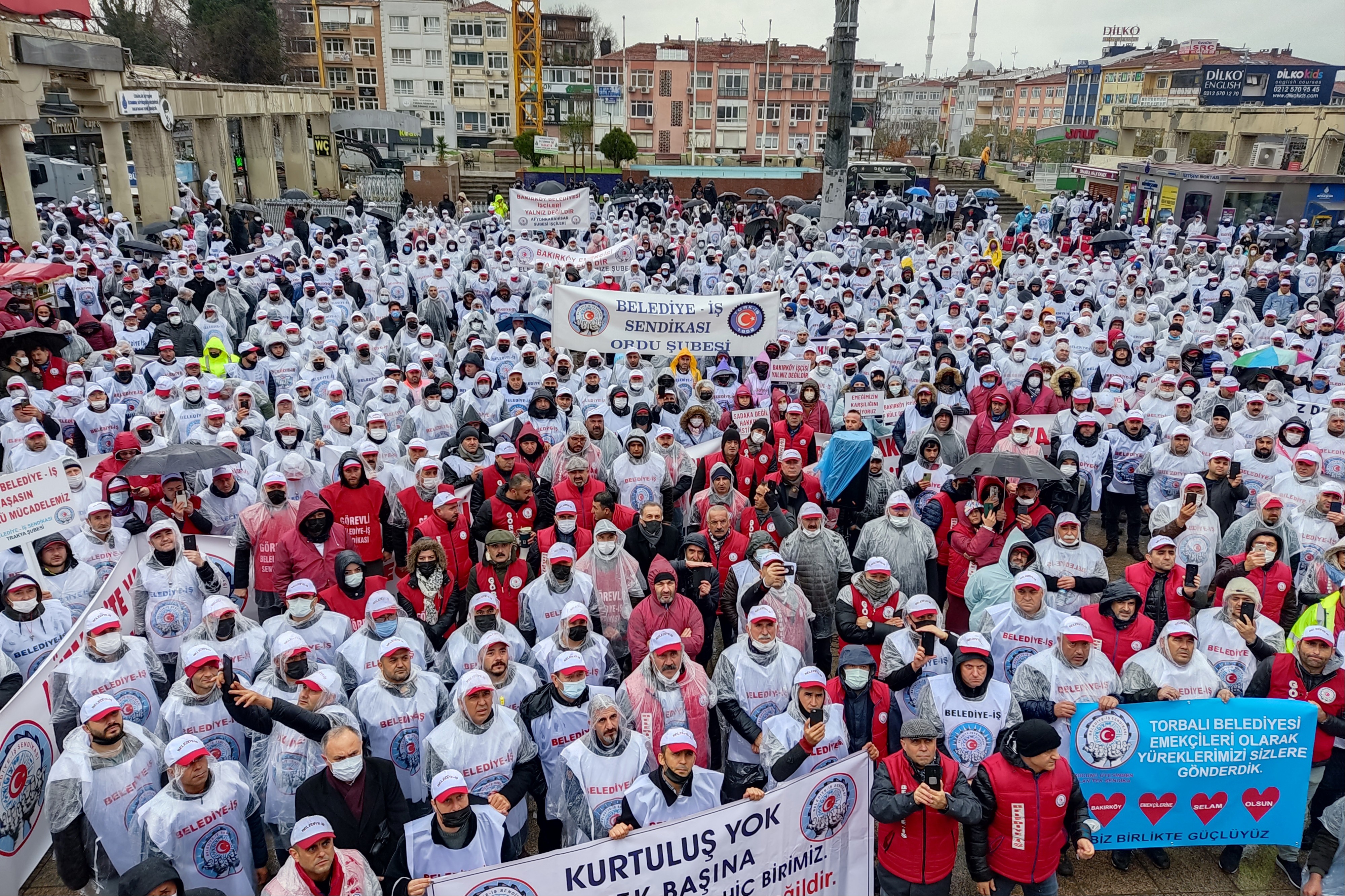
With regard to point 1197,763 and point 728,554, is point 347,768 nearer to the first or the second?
point 728,554

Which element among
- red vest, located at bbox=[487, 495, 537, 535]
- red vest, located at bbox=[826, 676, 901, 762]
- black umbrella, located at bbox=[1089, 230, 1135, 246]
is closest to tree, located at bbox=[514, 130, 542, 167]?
black umbrella, located at bbox=[1089, 230, 1135, 246]

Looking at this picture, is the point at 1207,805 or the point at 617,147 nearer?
the point at 1207,805

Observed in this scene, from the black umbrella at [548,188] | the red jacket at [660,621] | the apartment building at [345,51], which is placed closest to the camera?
the red jacket at [660,621]

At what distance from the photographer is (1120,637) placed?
5.66 meters

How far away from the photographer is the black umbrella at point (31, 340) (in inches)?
413

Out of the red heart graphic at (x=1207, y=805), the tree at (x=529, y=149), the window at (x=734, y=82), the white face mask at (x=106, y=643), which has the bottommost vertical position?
the red heart graphic at (x=1207, y=805)

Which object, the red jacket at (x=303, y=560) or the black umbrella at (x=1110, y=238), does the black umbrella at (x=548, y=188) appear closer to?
the black umbrella at (x=1110, y=238)

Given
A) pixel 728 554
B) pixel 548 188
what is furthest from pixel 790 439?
pixel 548 188

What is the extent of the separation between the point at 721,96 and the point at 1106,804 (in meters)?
72.9

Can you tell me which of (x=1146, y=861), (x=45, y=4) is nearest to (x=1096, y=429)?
(x=1146, y=861)

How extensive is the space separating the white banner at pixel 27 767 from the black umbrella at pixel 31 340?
6398mm

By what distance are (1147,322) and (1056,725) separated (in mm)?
10779

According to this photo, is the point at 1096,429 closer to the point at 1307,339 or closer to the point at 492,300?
the point at 1307,339

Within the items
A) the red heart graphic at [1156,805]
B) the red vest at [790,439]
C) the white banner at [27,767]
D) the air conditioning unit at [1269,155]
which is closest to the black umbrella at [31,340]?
the white banner at [27,767]
